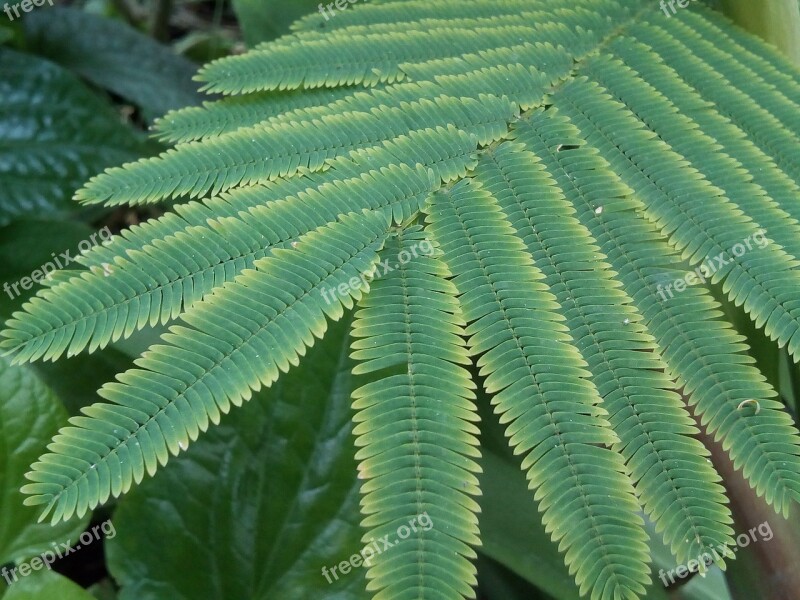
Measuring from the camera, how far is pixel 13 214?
55.9 inches

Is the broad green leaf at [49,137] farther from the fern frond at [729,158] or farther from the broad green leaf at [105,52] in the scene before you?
the fern frond at [729,158]

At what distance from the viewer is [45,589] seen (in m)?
0.92

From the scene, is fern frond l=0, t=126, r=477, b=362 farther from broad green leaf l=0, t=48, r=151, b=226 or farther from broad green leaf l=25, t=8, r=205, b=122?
broad green leaf l=25, t=8, r=205, b=122

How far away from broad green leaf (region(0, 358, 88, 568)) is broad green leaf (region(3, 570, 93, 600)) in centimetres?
11

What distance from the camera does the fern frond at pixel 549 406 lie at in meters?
0.60

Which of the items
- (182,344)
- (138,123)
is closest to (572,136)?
(182,344)

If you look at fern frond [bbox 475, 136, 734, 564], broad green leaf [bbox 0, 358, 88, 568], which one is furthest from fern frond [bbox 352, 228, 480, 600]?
broad green leaf [bbox 0, 358, 88, 568]

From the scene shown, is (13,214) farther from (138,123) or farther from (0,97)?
(138,123)

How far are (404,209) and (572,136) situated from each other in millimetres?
275

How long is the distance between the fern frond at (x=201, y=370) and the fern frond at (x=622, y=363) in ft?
0.70

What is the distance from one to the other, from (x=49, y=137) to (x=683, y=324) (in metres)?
1.43

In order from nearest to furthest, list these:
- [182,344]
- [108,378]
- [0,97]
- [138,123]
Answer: [182,344] < [108,378] < [0,97] < [138,123]

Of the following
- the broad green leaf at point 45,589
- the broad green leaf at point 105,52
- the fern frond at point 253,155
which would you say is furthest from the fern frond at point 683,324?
the broad green leaf at point 105,52

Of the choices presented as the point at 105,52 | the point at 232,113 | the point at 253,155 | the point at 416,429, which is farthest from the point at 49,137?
the point at 416,429
